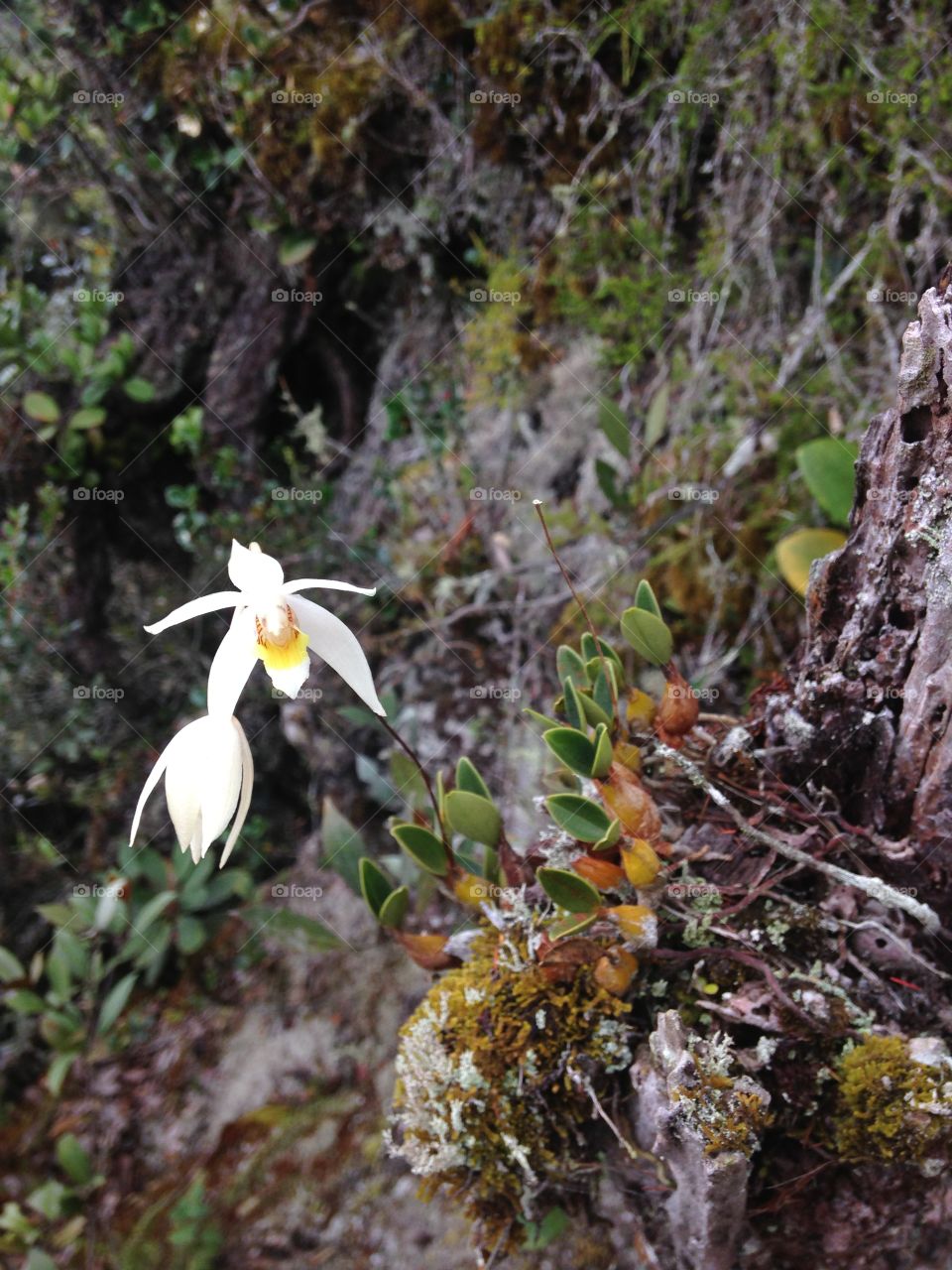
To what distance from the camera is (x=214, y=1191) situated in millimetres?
1890

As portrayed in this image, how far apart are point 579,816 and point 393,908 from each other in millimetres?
298

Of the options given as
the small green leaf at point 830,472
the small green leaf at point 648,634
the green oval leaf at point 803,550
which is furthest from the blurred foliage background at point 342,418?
the small green leaf at point 648,634

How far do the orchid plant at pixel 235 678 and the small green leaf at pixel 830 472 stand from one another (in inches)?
39.4

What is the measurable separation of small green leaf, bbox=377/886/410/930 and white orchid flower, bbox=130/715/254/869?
9.5 inches

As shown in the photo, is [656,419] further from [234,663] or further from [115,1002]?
[115,1002]

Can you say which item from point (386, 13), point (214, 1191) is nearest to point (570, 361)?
point (386, 13)

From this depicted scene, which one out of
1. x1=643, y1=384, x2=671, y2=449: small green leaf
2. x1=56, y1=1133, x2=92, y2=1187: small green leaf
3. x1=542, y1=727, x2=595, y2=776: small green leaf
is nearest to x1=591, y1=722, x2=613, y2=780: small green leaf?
x1=542, y1=727, x2=595, y2=776: small green leaf

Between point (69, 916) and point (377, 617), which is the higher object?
point (377, 617)

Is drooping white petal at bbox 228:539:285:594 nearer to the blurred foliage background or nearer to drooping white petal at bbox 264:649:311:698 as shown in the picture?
drooping white petal at bbox 264:649:311:698

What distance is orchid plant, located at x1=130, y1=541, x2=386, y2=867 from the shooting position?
92 centimetres

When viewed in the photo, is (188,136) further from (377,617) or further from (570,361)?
(377,617)

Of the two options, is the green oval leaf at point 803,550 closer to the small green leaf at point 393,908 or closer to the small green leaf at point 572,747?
the small green leaf at point 572,747

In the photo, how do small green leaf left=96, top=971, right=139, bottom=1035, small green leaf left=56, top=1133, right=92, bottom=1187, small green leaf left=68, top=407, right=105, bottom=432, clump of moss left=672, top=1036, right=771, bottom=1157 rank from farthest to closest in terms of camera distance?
small green leaf left=68, top=407, right=105, bottom=432
small green leaf left=96, top=971, right=139, bottom=1035
small green leaf left=56, top=1133, right=92, bottom=1187
clump of moss left=672, top=1036, right=771, bottom=1157

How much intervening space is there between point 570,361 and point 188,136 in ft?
4.46
